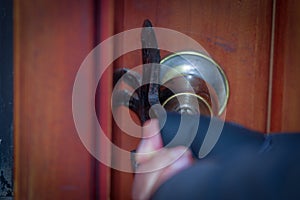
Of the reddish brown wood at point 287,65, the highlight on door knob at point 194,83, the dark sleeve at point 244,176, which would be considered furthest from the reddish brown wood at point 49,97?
the dark sleeve at point 244,176

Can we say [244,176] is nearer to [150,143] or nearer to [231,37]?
[150,143]

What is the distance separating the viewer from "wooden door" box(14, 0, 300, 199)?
569 mm

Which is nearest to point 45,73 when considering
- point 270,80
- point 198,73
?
point 198,73

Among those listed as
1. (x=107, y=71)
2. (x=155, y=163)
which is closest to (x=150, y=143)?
(x=155, y=163)

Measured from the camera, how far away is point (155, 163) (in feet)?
0.86

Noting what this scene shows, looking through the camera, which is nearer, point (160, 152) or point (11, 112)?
point (160, 152)

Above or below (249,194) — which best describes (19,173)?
below

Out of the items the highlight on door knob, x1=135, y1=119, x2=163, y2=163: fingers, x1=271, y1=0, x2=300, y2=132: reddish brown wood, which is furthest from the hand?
x1=271, y1=0, x2=300, y2=132: reddish brown wood

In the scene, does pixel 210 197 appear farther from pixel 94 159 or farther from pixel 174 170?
pixel 94 159

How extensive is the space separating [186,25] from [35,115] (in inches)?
9.4

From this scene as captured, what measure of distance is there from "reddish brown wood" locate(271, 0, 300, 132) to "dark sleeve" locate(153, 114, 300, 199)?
404 millimetres

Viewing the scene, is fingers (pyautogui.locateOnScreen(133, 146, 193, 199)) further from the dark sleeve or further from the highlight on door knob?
the highlight on door knob

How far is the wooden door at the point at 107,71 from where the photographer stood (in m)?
0.57

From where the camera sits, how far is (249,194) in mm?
217
